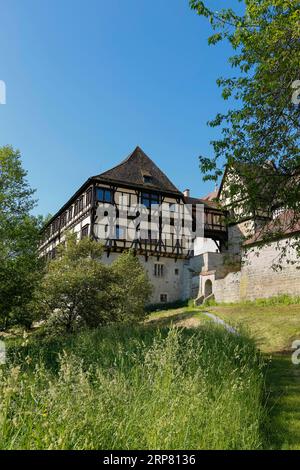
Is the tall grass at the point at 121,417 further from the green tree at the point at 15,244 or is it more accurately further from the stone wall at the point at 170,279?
the stone wall at the point at 170,279

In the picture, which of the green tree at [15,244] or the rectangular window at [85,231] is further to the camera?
the rectangular window at [85,231]

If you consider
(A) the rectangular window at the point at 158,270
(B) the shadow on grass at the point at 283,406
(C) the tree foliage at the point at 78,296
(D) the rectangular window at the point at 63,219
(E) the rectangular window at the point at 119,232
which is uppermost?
(D) the rectangular window at the point at 63,219

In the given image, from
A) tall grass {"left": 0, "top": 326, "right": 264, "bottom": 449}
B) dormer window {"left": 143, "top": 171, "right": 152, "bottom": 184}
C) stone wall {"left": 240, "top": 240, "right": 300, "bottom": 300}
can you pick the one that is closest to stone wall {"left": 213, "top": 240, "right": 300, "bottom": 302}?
stone wall {"left": 240, "top": 240, "right": 300, "bottom": 300}

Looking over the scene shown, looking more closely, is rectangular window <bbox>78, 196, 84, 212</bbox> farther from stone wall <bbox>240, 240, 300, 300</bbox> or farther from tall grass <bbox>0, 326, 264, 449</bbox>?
tall grass <bbox>0, 326, 264, 449</bbox>

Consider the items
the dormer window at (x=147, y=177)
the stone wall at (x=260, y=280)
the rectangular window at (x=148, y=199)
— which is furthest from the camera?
the dormer window at (x=147, y=177)

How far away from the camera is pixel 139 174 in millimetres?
37719

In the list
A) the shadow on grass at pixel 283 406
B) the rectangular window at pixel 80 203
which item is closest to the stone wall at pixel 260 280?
the rectangular window at pixel 80 203

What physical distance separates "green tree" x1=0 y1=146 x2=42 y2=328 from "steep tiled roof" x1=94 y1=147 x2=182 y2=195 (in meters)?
17.0

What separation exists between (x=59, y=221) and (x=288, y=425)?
40078 mm

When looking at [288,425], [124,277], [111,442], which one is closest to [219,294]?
[124,277]

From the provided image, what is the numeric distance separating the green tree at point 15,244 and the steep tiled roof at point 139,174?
16993mm

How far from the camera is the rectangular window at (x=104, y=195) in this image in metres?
34.8

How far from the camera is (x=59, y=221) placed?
44250 millimetres

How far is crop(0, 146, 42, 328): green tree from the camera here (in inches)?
587
